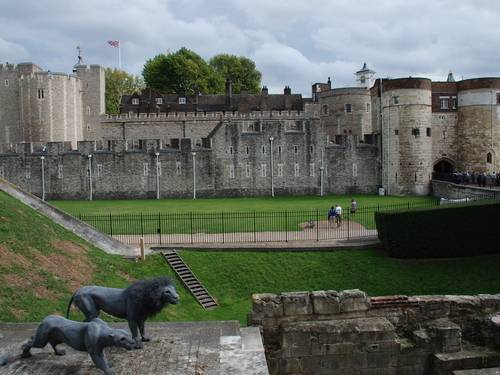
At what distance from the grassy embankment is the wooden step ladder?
268 millimetres

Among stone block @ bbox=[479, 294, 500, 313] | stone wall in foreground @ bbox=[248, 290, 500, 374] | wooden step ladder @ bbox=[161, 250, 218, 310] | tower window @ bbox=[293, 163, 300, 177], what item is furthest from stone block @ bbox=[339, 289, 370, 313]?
tower window @ bbox=[293, 163, 300, 177]

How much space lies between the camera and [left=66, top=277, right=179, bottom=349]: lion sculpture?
9172 millimetres

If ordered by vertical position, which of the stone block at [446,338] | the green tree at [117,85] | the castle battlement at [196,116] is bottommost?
the stone block at [446,338]

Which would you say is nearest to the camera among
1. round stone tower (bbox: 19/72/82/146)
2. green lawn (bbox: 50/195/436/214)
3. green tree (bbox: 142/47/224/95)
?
green lawn (bbox: 50/195/436/214)

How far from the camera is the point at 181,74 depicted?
71.9 meters

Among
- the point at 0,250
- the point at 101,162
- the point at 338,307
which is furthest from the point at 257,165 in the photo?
the point at 338,307

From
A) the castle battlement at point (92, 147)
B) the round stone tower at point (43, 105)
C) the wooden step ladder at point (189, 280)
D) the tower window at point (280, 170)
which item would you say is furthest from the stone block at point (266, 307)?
the round stone tower at point (43, 105)

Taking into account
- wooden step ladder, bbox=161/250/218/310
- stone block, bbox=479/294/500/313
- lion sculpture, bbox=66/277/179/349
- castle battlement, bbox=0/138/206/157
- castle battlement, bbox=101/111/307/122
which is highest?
castle battlement, bbox=101/111/307/122

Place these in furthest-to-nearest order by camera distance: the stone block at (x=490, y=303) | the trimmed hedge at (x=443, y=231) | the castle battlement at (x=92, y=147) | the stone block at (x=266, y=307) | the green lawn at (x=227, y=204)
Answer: the castle battlement at (x=92, y=147) → the green lawn at (x=227, y=204) → the trimmed hedge at (x=443, y=231) → the stone block at (x=490, y=303) → the stone block at (x=266, y=307)

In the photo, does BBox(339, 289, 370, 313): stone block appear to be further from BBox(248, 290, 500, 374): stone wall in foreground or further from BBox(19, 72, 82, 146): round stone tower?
BBox(19, 72, 82, 146): round stone tower

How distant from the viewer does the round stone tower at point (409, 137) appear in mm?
43719

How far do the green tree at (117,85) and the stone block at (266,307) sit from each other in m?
68.0

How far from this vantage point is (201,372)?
8.63m

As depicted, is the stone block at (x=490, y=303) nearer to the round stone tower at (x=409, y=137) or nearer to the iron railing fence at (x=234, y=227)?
the iron railing fence at (x=234, y=227)
